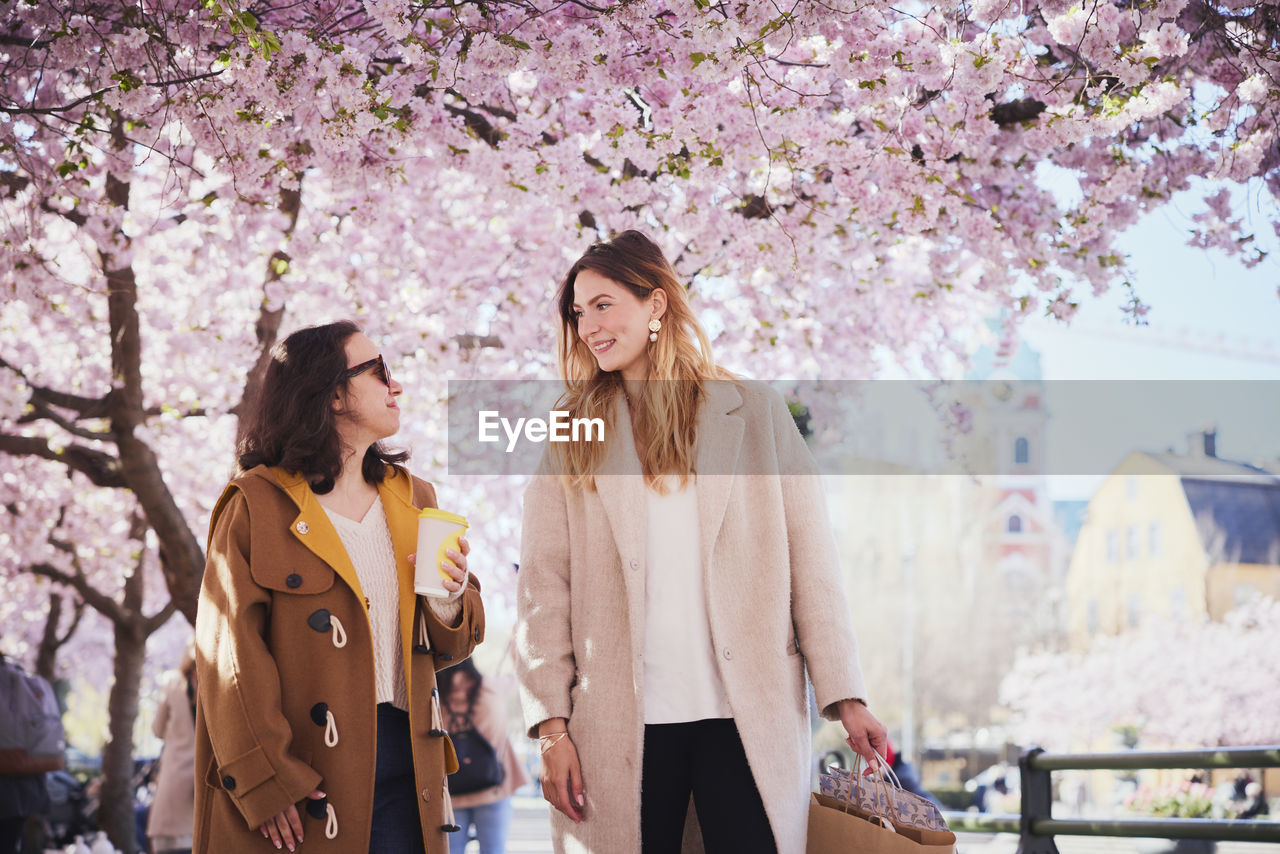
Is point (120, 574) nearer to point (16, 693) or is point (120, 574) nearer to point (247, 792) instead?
point (16, 693)

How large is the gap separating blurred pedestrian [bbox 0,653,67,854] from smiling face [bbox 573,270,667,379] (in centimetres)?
521

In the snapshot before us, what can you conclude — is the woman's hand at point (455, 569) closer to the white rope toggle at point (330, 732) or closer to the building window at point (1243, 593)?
the white rope toggle at point (330, 732)

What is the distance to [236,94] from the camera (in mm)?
3855

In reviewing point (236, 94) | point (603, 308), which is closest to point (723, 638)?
point (603, 308)

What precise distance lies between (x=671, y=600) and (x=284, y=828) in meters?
0.98

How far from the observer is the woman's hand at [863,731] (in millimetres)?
2555

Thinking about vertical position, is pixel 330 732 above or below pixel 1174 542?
below

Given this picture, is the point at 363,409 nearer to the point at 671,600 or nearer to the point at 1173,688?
the point at 671,600

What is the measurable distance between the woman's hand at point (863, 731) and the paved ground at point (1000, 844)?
270mm

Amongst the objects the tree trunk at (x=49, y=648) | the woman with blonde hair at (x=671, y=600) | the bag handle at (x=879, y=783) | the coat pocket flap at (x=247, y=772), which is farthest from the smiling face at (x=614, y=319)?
the tree trunk at (x=49, y=648)

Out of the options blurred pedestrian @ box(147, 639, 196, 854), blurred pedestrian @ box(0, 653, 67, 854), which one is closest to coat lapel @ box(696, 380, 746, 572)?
blurred pedestrian @ box(147, 639, 196, 854)

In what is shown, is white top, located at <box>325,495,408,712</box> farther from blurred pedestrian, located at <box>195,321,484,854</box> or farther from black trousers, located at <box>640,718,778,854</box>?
black trousers, located at <box>640,718,778,854</box>

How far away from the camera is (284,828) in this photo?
247 cm

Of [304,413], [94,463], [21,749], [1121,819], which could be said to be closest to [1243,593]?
[1121,819]
